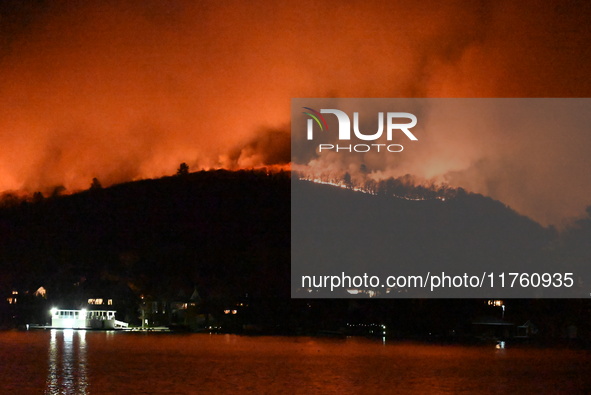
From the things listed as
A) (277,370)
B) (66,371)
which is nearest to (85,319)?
(66,371)

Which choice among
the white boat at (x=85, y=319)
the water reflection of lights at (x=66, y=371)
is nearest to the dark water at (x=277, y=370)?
the water reflection of lights at (x=66, y=371)

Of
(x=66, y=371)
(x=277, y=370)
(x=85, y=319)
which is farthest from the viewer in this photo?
(x=85, y=319)

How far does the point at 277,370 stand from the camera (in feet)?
144

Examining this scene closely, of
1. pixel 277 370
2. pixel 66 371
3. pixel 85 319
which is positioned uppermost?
pixel 66 371

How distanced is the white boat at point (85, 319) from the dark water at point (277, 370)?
140 feet

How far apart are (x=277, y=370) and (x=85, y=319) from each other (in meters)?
71.0

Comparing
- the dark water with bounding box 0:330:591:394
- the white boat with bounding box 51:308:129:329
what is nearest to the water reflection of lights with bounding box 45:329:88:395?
the dark water with bounding box 0:330:591:394

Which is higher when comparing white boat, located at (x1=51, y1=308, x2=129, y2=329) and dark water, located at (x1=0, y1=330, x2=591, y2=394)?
dark water, located at (x1=0, y1=330, x2=591, y2=394)

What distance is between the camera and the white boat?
A: 10694 centimetres

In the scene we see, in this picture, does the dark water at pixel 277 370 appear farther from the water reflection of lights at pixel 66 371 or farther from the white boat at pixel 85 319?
the white boat at pixel 85 319

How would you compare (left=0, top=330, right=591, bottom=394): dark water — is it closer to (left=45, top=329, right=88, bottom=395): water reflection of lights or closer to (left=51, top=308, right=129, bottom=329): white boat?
(left=45, top=329, right=88, bottom=395): water reflection of lights

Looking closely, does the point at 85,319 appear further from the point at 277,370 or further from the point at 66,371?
the point at 277,370

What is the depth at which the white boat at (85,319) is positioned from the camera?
351ft

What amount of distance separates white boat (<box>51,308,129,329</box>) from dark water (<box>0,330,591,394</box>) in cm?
4264
